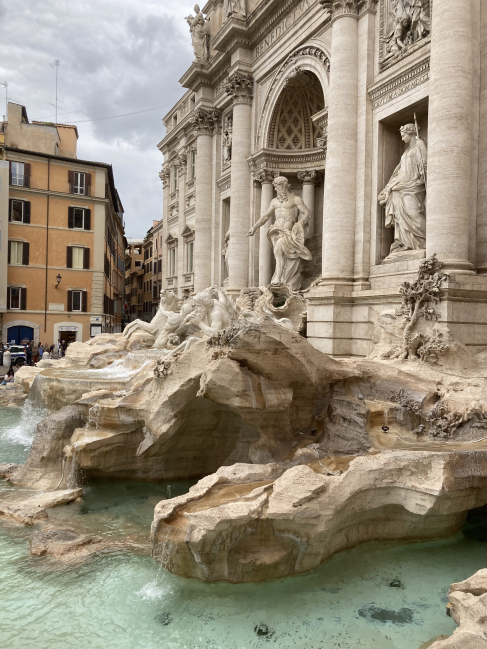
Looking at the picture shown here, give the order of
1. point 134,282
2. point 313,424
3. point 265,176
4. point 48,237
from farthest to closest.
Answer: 1. point 134,282
2. point 48,237
3. point 265,176
4. point 313,424

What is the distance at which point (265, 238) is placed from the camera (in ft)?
53.6

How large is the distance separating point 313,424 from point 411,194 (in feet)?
18.0

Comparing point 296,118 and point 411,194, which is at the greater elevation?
point 296,118

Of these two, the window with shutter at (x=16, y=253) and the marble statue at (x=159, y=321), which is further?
the window with shutter at (x=16, y=253)

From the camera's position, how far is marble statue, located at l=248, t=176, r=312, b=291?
1473 cm

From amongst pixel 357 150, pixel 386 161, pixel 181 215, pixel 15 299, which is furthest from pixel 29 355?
pixel 386 161

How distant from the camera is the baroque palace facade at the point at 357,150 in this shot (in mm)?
8828

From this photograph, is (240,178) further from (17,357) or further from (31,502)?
(31,502)

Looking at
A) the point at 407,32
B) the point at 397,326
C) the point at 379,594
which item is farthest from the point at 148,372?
the point at 407,32

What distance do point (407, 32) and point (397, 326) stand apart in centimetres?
643

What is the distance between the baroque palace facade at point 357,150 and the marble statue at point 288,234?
1.6 inches

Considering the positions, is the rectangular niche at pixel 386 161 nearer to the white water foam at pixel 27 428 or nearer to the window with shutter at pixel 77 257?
the white water foam at pixel 27 428

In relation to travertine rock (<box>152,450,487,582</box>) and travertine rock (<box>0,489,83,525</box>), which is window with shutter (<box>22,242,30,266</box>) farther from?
travertine rock (<box>152,450,487,582</box>)

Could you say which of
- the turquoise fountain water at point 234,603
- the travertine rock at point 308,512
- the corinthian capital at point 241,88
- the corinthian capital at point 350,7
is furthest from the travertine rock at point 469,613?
the corinthian capital at point 241,88
